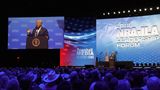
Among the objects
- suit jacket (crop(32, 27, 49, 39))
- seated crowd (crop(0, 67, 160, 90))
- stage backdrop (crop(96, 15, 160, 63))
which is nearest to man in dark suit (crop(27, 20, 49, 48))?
suit jacket (crop(32, 27, 49, 39))

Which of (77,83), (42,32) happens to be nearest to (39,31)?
(42,32)

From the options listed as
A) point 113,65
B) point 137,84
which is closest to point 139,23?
point 113,65

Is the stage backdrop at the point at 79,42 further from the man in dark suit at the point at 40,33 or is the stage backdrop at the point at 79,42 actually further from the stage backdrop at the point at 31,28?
the man in dark suit at the point at 40,33

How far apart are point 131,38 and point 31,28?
22.2 ft

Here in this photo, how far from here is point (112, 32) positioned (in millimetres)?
23828

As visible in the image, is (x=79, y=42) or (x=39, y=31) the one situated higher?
(x=39, y=31)

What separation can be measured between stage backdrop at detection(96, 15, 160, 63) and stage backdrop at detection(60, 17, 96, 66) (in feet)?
1.65

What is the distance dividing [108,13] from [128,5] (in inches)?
57.0

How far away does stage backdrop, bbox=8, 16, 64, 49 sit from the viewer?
81.5ft

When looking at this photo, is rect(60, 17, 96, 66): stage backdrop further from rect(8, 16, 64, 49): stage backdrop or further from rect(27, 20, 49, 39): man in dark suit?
rect(27, 20, 49, 39): man in dark suit

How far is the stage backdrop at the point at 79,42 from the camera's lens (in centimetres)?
2458

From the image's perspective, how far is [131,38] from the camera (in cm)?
2334

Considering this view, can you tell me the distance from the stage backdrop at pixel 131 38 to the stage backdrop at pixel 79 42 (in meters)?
0.50

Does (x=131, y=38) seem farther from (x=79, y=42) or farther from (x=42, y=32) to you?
(x=42, y=32)
